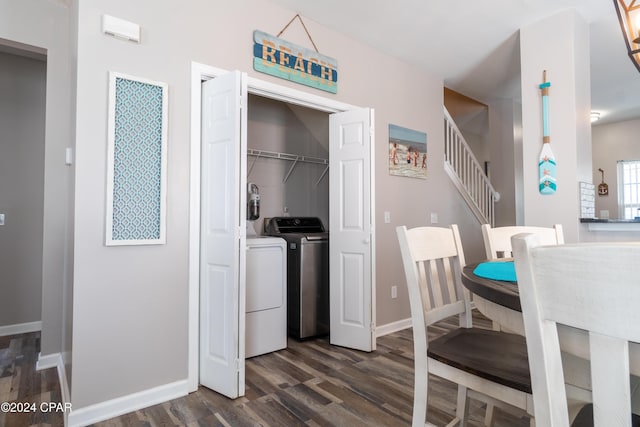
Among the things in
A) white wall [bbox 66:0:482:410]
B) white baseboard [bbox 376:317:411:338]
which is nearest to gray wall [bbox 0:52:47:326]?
white wall [bbox 66:0:482:410]

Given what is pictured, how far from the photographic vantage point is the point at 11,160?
11.4 ft

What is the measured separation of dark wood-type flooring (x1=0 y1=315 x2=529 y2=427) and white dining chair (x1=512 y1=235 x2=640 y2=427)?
1.49 metres

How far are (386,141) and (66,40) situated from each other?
2797 mm

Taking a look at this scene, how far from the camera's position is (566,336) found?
0.73 meters

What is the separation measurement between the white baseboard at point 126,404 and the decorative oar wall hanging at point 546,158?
3111mm

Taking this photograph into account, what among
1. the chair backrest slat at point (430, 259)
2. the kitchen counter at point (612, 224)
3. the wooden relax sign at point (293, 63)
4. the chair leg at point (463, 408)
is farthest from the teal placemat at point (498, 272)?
the wooden relax sign at point (293, 63)

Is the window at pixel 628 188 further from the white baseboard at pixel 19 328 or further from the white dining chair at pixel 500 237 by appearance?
the white baseboard at pixel 19 328

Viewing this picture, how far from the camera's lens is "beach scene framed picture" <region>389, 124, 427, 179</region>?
3.61 m

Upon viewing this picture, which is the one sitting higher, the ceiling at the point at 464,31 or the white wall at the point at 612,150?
the ceiling at the point at 464,31

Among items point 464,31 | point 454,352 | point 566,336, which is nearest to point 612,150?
point 464,31

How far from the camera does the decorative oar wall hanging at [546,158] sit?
2.94 metres

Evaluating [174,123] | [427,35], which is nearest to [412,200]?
[427,35]

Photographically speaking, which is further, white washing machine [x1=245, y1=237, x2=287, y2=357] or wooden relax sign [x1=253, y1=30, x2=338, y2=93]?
white washing machine [x1=245, y1=237, x2=287, y2=357]

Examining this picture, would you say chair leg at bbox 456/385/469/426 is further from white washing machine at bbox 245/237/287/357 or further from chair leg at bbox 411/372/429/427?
white washing machine at bbox 245/237/287/357
